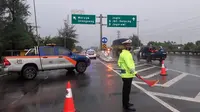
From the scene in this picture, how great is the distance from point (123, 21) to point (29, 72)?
24.2 metres

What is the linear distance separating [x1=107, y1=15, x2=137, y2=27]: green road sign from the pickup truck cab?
68.8 feet

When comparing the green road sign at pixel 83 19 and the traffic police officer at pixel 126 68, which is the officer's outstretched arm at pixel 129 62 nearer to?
the traffic police officer at pixel 126 68

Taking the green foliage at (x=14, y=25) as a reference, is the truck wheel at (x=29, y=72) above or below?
below

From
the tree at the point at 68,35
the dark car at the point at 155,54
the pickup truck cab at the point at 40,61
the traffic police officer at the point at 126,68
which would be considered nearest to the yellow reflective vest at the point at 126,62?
the traffic police officer at the point at 126,68

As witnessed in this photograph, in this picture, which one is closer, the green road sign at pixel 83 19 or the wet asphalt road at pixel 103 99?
the wet asphalt road at pixel 103 99

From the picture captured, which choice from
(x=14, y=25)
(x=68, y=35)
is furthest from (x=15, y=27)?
(x=68, y=35)

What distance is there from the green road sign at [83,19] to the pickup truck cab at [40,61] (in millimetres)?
21219

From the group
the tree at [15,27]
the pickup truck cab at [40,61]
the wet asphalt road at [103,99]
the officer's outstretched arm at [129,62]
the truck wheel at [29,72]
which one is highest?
the tree at [15,27]

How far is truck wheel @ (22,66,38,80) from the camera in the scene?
13315 mm

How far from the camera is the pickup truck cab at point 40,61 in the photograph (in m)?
12.9

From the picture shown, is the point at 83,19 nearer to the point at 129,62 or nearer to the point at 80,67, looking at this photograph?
the point at 80,67

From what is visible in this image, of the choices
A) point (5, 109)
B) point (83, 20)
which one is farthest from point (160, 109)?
point (83, 20)

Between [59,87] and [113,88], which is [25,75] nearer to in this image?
[59,87]

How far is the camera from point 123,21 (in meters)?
36.0
